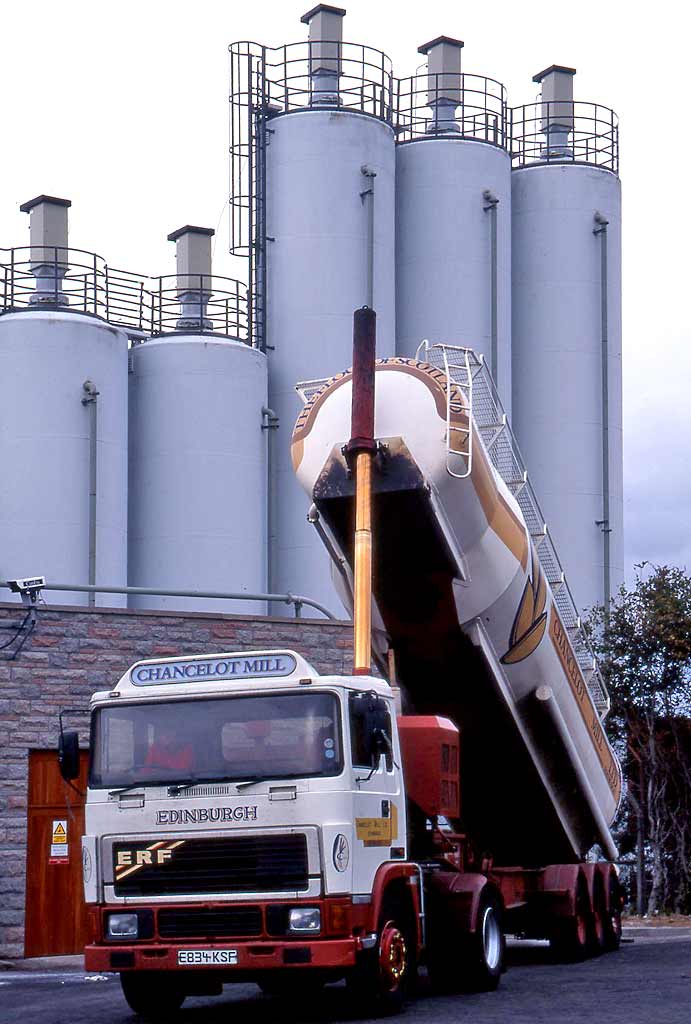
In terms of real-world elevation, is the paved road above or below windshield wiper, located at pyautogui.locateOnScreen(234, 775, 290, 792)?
below

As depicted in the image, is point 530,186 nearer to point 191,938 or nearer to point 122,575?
point 122,575

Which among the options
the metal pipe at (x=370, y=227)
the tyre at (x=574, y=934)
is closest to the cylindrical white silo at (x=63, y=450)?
the metal pipe at (x=370, y=227)

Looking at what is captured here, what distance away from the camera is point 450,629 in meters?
16.6

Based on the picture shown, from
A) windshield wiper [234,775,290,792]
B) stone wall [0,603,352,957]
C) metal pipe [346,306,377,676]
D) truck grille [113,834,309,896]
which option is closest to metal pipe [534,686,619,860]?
metal pipe [346,306,377,676]

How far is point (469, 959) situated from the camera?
1597 centimetres

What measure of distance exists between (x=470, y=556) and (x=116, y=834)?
14.4ft

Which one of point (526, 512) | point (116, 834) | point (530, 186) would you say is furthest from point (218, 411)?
point (116, 834)

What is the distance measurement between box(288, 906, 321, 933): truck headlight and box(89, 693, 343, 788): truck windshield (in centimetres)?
107

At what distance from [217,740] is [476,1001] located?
3591 millimetres

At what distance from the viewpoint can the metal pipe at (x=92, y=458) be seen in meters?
30.9

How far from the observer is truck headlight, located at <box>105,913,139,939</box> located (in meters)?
14.0

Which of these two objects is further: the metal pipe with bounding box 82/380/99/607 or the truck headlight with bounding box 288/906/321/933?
the metal pipe with bounding box 82/380/99/607

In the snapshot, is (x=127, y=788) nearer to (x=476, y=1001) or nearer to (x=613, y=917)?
(x=476, y=1001)

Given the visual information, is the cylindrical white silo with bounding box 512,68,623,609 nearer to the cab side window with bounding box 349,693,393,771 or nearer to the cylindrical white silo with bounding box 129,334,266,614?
the cylindrical white silo with bounding box 129,334,266,614
